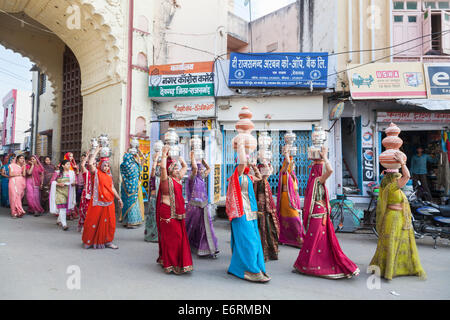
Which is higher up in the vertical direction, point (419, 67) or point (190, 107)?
point (419, 67)

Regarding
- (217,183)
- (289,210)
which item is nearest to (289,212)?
(289,210)

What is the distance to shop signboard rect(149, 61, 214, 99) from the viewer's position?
901cm

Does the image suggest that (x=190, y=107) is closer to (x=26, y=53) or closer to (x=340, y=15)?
(x=340, y=15)

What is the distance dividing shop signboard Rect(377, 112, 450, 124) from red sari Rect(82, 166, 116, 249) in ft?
25.9

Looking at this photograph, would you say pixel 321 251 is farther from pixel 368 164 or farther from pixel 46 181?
pixel 46 181

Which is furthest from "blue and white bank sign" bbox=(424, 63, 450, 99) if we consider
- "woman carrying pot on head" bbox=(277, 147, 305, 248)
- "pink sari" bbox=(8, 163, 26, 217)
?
"pink sari" bbox=(8, 163, 26, 217)

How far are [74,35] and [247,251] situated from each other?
9007 millimetres

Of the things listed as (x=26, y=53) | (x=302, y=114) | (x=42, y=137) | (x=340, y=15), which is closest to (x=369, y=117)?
(x=302, y=114)

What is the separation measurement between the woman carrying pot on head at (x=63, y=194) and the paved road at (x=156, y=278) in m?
1.36

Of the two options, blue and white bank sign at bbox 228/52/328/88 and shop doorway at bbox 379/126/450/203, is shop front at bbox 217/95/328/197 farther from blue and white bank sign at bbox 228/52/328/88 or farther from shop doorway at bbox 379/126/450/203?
shop doorway at bbox 379/126/450/203

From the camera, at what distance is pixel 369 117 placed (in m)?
9.27

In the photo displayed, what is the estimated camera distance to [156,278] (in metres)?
3.82

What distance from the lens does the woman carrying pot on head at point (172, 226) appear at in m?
3.94

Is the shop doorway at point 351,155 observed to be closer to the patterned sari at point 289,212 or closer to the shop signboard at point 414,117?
the shop signboard at point 414,117
